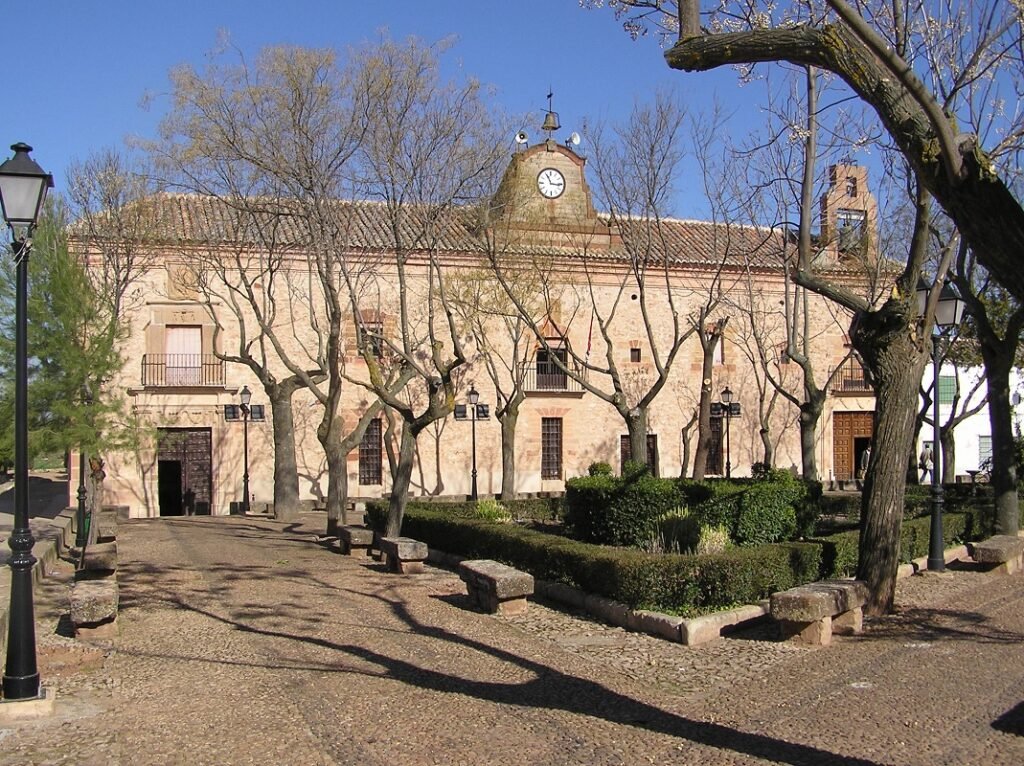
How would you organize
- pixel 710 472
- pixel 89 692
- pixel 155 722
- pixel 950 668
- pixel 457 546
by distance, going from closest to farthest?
pixel 155 722, pixel 89 692, pixel 950 668, pixel 457 546, pixel 710 472

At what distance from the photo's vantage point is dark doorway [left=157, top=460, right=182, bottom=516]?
89.5 feet

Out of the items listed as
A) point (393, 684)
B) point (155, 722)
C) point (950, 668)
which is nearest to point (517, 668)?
point (393, 684)

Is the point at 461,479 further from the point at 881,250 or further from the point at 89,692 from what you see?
the point at 89,692

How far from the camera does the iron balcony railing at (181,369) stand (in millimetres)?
25906

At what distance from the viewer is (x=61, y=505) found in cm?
2944

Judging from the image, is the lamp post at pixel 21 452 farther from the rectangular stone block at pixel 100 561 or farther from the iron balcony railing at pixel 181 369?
the iron balcony railing at pixel 181 369

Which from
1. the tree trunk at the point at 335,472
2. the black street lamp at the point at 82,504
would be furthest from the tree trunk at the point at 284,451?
the black street lamp at the point at 82,504

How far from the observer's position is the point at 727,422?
30.3 m

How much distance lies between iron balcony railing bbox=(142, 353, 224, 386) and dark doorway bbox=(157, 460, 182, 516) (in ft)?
8.50

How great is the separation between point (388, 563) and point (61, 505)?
20580mm

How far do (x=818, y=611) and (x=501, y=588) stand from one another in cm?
302

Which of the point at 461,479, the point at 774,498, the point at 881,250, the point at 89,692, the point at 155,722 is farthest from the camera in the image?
the point at 461,479

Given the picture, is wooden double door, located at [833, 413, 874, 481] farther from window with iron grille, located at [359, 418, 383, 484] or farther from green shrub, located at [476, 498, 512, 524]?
green shrub, located at [476, 498, 512, 524]

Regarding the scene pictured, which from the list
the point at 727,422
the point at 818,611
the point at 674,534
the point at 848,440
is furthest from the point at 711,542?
the point at 848,440
